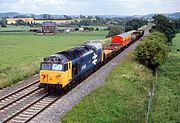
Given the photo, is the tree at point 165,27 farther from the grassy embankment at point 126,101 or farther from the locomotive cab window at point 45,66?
the locomotive cab window at point 45,66

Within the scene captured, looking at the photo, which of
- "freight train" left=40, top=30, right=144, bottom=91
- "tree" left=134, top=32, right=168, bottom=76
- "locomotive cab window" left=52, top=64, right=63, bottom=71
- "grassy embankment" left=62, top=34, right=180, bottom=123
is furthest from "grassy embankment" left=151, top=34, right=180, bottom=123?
"locomotive cab window" left=52, top=64, right=63, bottom=71

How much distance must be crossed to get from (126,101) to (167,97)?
22.3 feet

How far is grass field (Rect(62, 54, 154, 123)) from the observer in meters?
21.5

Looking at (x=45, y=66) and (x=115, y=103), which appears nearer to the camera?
(x=115, y=103)

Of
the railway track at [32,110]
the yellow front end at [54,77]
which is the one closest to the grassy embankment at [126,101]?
the railway track at [32,110]

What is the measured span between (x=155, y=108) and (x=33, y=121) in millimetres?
11093

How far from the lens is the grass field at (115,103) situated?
2152 centimetres

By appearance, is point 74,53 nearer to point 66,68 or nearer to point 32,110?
point 66,68

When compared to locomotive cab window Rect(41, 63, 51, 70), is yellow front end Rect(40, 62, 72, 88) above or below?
below

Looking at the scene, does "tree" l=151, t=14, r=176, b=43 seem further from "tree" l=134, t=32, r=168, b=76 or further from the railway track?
the railway track

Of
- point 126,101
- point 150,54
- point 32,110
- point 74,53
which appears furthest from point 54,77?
point 150,54

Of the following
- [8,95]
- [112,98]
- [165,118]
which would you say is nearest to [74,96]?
[112,98]

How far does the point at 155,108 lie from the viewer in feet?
88.5

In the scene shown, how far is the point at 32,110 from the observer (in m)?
22.9
